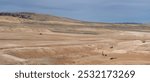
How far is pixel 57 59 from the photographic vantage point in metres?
17.6

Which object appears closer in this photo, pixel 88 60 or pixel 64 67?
pixel 64 67

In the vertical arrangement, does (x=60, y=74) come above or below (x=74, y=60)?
above

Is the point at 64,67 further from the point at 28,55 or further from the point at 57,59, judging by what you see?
the point at 28,55

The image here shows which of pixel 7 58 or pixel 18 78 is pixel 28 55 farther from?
pixel 18 78

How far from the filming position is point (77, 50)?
24.2 m

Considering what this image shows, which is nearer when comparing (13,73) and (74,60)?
(13,73)

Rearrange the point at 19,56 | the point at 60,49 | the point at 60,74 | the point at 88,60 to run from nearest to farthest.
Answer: the point at 60,74
the point at 88,60
the point at 19,56
the point at 60,49

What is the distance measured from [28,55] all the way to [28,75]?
42.1 ft

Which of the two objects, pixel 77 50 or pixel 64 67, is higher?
pixel 64 67

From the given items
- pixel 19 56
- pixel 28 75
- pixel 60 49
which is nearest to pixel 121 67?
pixel 28 75

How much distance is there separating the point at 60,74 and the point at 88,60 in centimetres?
939

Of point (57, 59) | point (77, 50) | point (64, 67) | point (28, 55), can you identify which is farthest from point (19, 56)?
point (64, 67)

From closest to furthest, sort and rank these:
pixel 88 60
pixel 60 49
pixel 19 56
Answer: pixel 88 60, pixel 19 56, pixel 60 49

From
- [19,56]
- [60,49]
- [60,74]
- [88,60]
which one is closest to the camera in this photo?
[60,74]
